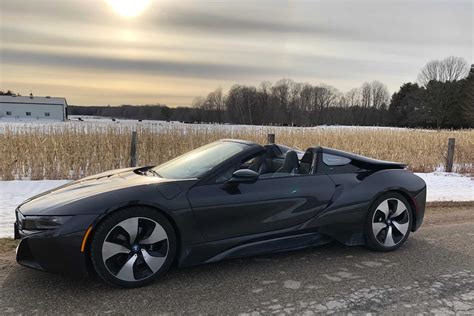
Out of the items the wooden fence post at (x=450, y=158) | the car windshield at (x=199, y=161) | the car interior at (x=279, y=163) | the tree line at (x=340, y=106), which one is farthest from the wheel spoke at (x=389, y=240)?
the tree line at (x=340, y=106)

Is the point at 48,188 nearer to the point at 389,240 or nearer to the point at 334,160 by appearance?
the point at 334,160

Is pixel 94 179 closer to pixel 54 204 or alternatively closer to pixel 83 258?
pixel 54 204

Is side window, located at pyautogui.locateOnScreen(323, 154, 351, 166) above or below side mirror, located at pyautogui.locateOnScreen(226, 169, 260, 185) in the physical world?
above

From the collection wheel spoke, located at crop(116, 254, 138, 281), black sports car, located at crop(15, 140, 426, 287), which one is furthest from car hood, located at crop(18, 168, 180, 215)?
wheel spoke, located at crop(116, 254, 138, 281)

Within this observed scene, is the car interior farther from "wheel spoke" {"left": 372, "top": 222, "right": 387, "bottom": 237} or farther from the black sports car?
"wheel spoke" {"left": 372, "top": 222, "right": 387, "bottom": 237}

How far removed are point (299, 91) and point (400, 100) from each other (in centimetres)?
2877

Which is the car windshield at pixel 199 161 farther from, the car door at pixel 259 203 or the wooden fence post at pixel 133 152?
the wooden fence post at pixel 133 152

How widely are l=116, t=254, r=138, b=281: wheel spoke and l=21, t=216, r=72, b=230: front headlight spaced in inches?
24.4

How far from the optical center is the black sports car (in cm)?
310

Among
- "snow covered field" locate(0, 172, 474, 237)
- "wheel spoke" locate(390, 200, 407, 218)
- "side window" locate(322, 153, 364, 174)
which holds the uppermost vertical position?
"side window" locate(322, 153, 364, 174)

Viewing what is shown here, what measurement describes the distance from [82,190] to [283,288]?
2.04m

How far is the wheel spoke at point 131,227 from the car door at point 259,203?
52cm

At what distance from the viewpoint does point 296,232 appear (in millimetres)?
3834

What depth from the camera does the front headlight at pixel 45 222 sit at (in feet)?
10.0
